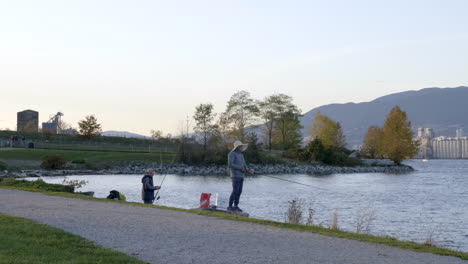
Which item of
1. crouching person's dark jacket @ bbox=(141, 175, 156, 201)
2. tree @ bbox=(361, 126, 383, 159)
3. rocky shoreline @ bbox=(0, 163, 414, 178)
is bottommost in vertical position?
rocky shoreline @ bbox=(0, 163, 414, 178)

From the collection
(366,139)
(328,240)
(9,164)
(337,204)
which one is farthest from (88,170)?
(366,139)

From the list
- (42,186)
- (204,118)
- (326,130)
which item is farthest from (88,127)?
(42,186)

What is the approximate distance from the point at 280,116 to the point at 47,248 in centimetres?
7610

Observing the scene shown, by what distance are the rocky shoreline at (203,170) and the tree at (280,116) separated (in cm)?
1412

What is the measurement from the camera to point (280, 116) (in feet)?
275

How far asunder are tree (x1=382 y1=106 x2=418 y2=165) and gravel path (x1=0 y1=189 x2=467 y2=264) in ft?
225

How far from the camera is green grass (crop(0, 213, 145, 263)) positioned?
7.61 metres

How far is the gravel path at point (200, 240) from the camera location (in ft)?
28.0

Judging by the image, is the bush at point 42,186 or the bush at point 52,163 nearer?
the bush at point 42,186

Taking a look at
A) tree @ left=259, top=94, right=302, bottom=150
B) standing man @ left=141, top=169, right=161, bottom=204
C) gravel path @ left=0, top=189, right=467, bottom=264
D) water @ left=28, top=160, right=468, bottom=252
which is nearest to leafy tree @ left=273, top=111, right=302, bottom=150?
tree @ left=259, top=94, right=302, bottom=150

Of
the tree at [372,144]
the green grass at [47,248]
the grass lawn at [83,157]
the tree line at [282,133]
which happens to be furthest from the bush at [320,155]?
the green grass at [47,248]

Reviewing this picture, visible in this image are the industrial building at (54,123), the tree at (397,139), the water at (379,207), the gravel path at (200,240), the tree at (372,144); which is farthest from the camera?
the industrial building at (54,123)

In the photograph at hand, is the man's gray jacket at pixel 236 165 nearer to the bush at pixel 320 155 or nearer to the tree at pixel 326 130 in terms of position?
the bush at pixel 320 155

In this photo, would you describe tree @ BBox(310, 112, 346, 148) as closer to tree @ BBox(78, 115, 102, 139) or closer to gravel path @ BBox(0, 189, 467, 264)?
tree @ BBox(78, 115, 102, 139)
